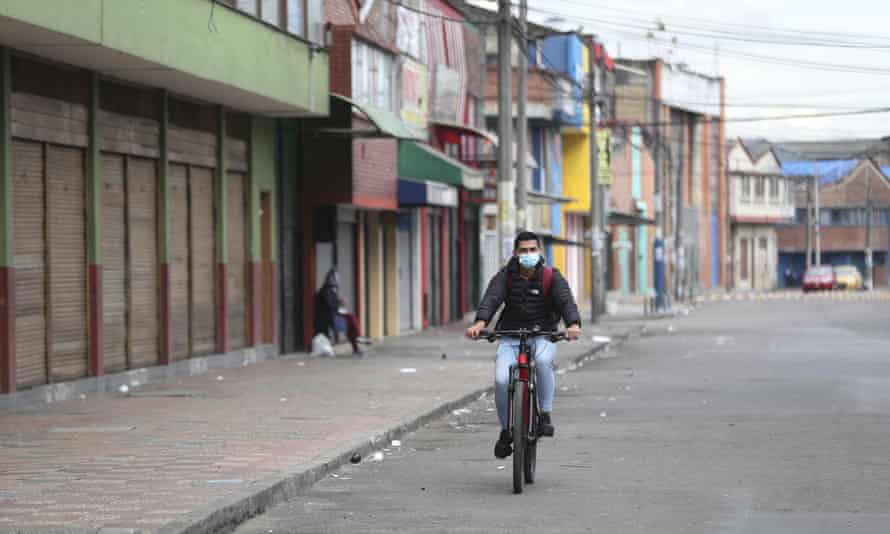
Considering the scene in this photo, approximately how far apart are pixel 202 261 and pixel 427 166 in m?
11.4

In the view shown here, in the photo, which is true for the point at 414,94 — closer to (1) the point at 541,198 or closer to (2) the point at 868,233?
(1) the point at 541,198

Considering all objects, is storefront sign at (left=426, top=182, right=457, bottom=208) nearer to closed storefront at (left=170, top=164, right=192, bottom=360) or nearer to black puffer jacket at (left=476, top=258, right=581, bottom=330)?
closed storefront at (left=170, top=164, right=192, bottom=360)

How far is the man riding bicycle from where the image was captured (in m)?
12.4

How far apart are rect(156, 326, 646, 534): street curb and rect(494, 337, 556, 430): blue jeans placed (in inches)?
55.5

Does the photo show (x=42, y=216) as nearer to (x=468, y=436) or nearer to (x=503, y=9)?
(x=468, y=436)

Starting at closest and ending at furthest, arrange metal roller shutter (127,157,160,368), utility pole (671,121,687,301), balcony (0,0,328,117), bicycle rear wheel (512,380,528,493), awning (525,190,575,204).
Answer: bicycle rear wheel (512,380,528,493)
balcony (0,0,328,117)
metal roller shutter (127,157,160,368)
awning (525,190,575,204)
utility pole (671,121,687,301)

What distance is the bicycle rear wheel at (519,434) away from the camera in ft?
38.0

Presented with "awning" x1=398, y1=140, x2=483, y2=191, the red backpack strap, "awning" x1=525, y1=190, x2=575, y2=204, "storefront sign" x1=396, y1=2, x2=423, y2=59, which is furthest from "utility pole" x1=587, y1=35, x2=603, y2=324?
the red backpack strap

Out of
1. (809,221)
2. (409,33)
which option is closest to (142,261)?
(409,33)

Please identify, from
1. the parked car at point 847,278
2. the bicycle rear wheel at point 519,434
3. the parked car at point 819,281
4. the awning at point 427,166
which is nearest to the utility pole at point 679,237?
the parked car at point 819,281

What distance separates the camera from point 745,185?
119 meters

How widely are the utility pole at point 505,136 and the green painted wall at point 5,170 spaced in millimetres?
12564

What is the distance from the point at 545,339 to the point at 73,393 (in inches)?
358

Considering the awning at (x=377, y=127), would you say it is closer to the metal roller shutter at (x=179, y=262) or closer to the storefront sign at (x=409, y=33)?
the metal roller shutter at (x=179, y=262)
